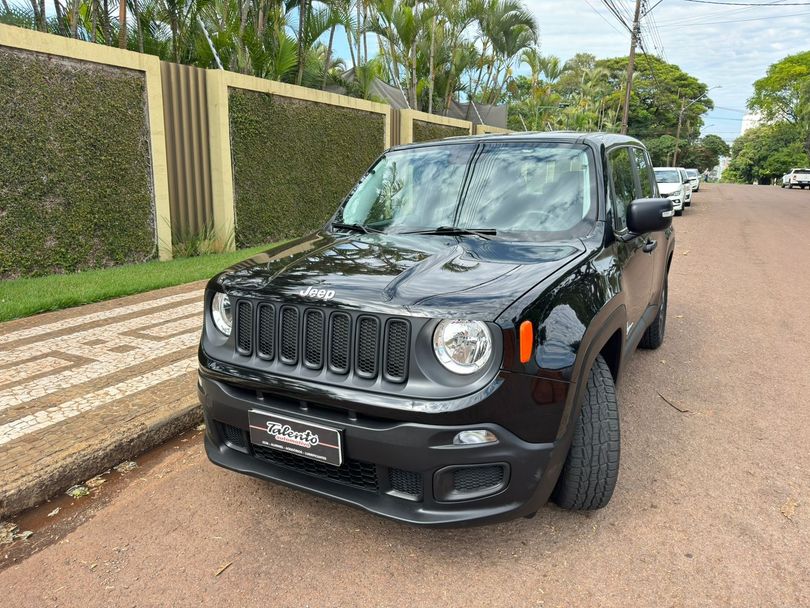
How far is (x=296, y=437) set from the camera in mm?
2350

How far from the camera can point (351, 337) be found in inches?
89.3

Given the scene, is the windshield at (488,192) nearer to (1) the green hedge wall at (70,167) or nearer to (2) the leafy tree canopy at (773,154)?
(1) the green hedge wall at (70,167)

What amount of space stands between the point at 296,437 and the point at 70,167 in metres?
6.68

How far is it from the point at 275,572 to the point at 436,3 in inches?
755

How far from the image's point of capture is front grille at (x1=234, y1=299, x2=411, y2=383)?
7.28ft

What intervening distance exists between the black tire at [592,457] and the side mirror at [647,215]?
996mm

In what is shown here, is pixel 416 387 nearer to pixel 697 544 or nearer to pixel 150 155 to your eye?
→ pixel 697 544

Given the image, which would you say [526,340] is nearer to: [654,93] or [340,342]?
[340,342]

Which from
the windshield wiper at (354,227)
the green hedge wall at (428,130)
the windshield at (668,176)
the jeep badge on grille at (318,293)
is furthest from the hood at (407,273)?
the windshield at (668,176)

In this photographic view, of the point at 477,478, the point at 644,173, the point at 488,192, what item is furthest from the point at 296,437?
the point at 644,173

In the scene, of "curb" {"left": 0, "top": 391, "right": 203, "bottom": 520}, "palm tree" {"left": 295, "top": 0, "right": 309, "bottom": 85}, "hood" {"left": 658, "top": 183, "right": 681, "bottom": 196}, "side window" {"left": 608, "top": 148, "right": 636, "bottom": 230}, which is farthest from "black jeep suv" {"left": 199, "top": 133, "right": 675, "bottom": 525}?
"hood" {"left": 658, "top": 183, "right": 681, "bottom": 196}

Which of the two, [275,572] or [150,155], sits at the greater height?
[150,155]

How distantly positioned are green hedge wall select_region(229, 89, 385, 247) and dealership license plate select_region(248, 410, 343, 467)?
823 cm

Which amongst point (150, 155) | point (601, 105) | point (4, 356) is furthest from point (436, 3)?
point (601, 105)
